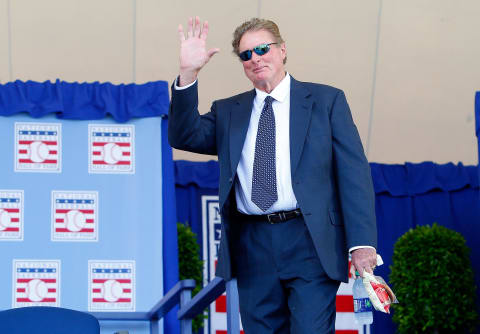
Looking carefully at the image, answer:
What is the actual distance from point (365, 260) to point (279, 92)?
631mm

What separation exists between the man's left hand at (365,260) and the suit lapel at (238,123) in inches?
18.3

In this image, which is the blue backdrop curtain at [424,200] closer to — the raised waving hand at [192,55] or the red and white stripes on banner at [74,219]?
the red and white stripes on banner at [74,219]

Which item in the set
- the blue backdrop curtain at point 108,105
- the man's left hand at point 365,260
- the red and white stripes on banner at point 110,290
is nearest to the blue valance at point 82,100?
the blue backdrop curtain at point 108,105

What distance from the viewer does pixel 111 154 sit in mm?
4531

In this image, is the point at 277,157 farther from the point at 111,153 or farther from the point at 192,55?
the point at 111,153

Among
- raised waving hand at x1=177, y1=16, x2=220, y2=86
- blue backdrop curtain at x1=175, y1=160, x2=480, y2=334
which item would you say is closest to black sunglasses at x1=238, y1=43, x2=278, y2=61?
raised waving hand at x1=177, y1=16, x2=220, y2=86

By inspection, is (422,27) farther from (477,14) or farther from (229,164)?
(229,164)

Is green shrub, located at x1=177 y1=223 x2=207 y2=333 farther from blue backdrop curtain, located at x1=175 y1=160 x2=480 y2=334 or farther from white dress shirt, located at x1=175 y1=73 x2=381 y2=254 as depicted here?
white dress shirt, located at x1=175 y1=73 x2=381 y2=254

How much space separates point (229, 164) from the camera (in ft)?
8.41

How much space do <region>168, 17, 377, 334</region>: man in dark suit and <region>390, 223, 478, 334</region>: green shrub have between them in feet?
9.99

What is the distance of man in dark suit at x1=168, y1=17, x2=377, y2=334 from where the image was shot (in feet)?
7.95

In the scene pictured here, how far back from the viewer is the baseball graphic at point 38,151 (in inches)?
177

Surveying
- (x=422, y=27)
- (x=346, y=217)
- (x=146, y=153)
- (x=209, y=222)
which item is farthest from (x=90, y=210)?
(x=422, y=27)

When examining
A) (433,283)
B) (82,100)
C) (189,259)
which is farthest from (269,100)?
(433,283)
